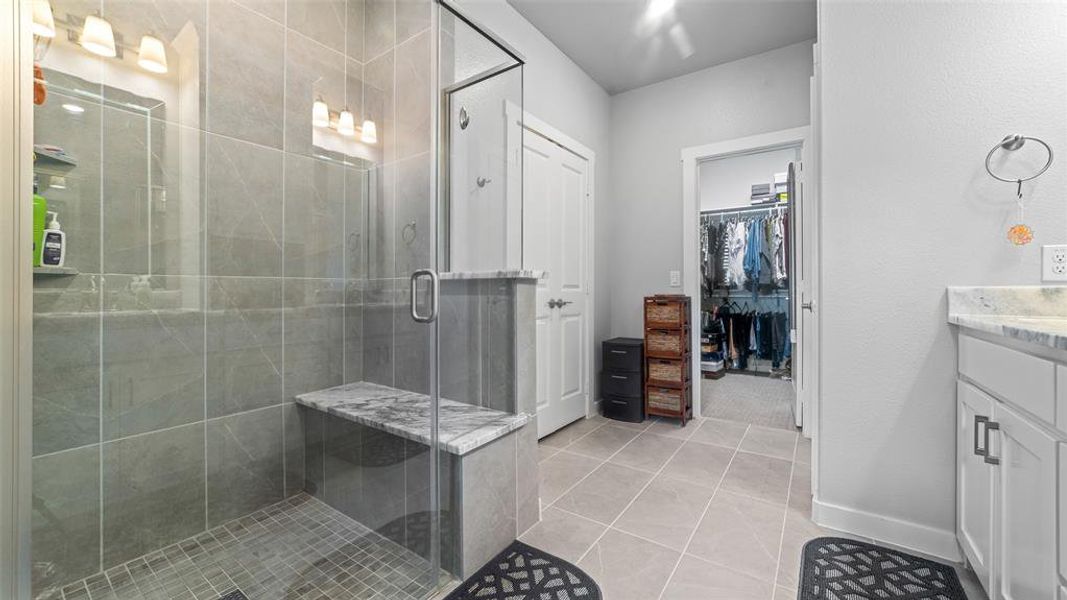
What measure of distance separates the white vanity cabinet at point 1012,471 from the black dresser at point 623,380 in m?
1.92

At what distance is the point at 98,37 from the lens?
125 centimetres

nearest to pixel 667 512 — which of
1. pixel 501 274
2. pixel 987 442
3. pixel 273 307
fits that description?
pixel 987 442

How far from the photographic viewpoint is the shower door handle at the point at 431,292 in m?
1.45

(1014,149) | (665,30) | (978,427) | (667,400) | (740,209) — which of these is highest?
(665,30)

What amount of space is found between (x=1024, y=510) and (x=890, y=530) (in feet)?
2.73

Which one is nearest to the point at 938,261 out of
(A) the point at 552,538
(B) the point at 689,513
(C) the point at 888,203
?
(C) the point at 888,203

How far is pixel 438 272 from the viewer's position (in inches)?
59.4

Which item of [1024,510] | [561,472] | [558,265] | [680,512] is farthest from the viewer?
[558,265]

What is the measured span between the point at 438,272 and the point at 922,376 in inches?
73.5

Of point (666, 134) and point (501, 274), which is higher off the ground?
point (666, 134)

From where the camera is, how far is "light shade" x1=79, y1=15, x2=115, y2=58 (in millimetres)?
1222

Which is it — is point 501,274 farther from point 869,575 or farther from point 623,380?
point 623,380

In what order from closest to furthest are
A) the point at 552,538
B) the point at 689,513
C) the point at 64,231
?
the point at 64,231, the point at 552,538, the point at 689,513

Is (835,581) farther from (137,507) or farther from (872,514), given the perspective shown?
(137,507)
